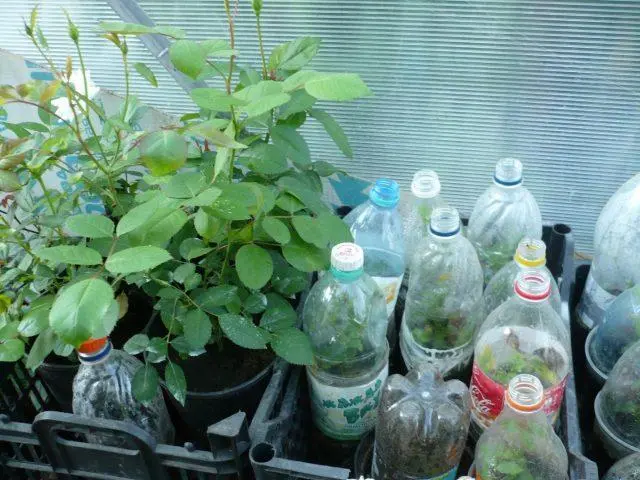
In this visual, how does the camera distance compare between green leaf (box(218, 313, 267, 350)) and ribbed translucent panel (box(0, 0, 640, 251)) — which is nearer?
green leaf (box(218, 313, 267, 350))

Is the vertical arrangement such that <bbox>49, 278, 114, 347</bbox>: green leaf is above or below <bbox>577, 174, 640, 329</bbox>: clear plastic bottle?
above

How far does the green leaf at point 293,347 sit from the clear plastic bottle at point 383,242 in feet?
0.64

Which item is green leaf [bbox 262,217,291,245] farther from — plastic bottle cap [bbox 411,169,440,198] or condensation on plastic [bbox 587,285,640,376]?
condensation on plastic [bbox 587,285,640,376]

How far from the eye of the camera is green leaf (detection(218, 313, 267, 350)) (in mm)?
708

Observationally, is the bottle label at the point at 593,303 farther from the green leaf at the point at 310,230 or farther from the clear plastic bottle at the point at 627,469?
the green leaf at the point at 310,230

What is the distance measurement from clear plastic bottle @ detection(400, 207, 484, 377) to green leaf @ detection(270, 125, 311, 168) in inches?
8.5

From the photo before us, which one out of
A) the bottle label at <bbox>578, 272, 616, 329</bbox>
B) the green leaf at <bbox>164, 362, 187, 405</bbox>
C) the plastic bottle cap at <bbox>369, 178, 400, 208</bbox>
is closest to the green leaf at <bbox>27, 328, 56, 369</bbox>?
the green leaf at <bbox>164, 362, 187, 405</bbox>

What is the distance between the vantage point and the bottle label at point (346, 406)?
31.9 inches

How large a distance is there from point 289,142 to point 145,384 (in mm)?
351

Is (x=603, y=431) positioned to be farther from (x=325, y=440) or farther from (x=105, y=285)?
(x=105, y=285)

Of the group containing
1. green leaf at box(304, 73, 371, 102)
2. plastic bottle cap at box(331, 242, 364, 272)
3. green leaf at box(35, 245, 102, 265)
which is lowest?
plastic bottle cap at box(331, 242, 364, 272)

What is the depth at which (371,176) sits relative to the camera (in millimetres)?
1147

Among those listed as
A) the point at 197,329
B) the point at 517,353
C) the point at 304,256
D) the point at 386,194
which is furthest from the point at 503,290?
the point at 197,329

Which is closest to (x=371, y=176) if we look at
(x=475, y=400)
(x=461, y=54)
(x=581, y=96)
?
(x=461, y=54)
